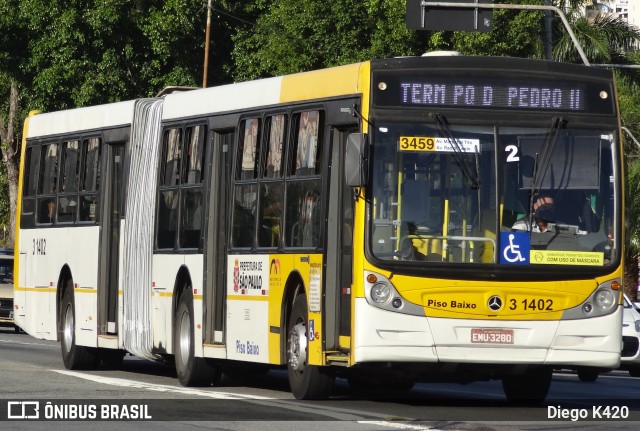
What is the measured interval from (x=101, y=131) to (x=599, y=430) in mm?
10428

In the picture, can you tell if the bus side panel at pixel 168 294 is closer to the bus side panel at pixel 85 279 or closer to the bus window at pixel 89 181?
the bus side panel at pixel 85 279

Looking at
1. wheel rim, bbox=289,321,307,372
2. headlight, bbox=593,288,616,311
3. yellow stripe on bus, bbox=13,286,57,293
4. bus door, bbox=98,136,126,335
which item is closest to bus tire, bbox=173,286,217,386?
bus door, bbox=98,136,126,335

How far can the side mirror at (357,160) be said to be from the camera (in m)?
14.8

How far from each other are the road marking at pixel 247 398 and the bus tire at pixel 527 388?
240 cm

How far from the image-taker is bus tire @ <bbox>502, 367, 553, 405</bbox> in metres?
17.2

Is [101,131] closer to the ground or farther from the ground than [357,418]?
farther from the ground

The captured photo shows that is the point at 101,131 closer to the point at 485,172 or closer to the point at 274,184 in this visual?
the point at 274,184

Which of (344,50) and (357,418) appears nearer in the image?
(357,418)

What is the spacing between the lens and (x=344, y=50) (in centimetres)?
4362

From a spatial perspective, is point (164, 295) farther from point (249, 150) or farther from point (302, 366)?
point (302, 366)

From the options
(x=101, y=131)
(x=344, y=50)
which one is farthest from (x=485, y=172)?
(x=344, y=50)

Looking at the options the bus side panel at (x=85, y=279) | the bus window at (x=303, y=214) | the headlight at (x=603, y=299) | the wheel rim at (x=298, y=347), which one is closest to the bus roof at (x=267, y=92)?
the bus window at (x=303, y=214)

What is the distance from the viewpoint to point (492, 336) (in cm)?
1513

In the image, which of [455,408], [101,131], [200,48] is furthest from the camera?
[200,48]
